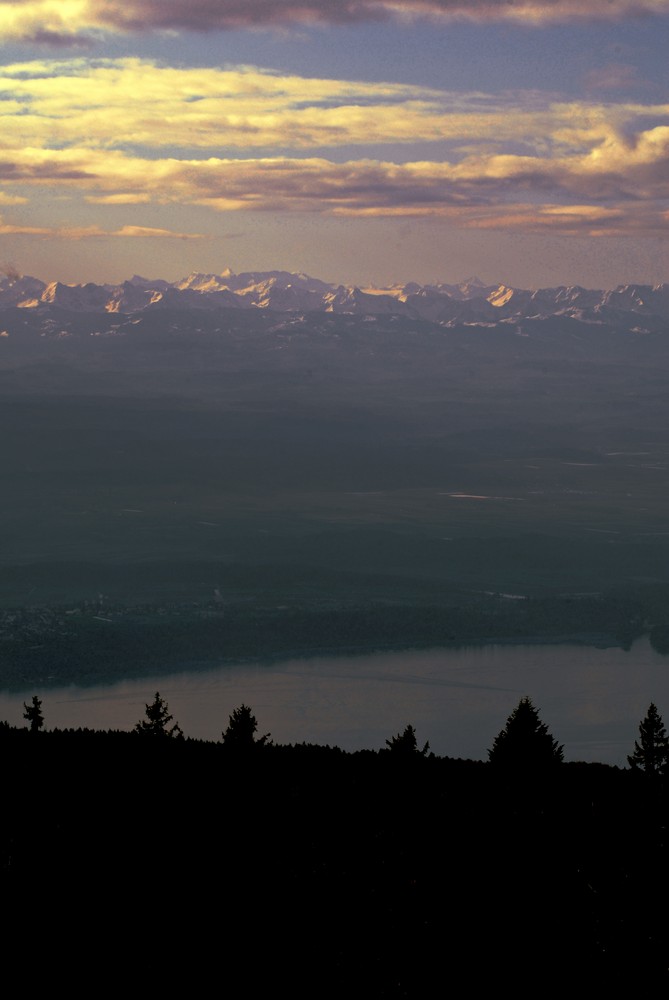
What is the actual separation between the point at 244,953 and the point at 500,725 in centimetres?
9291

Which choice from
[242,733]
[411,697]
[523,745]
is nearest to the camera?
[523,745]

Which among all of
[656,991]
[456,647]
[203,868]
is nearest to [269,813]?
[203,868]

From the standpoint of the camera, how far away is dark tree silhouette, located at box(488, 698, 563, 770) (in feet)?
143

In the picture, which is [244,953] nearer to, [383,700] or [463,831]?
[463,831]

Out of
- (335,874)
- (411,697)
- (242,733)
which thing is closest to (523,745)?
(242,733)

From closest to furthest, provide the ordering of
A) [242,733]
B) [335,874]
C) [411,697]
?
1. [335,874]
2. [242,733]
3. [411,697]

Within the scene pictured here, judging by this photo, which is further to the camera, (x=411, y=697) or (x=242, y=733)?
(x=411, y=697)

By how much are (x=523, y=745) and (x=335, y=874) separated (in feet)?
43.8

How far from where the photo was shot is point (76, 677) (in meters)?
141

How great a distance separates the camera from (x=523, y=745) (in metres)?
44.0

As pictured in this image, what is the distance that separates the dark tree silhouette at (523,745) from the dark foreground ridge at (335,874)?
7.6 inches

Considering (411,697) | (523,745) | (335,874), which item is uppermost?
(411,697)

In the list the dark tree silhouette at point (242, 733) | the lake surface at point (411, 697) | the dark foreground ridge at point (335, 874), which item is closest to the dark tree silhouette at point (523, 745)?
the dark foreground ridge at point (335, 874)

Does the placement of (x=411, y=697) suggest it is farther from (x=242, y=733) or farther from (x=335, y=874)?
(x=335, y=874)
